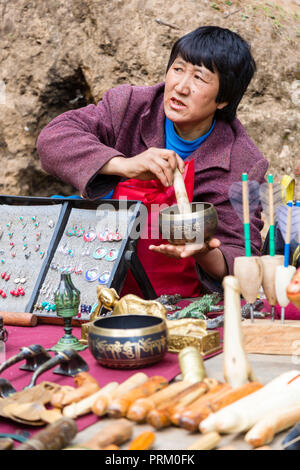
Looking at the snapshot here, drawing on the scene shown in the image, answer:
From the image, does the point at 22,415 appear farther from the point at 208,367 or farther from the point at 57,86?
the point at 57,86

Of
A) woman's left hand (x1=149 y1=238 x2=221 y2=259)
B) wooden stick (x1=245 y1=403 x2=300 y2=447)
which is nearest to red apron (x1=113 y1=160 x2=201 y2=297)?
woman's left hand (x1=149 y1=238 x2=221 y2=259)

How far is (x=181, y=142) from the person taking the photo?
8.63 ft

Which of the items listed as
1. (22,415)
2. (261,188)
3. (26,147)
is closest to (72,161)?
(261,188)

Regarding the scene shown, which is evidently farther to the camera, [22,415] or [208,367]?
[208,367]

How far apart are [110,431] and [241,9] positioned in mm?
4401

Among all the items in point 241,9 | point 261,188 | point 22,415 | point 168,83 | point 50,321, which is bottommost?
point 50,321

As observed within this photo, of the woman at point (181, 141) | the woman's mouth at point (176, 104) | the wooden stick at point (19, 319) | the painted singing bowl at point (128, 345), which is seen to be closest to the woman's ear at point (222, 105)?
the woman at point (181, 141)

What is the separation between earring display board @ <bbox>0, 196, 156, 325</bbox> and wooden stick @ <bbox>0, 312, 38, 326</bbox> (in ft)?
0.16

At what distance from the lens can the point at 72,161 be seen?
2314 millimetres

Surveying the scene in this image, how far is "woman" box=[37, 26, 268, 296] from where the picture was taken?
7.43 ft

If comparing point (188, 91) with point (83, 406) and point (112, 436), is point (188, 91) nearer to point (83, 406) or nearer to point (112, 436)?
point (83, 406)

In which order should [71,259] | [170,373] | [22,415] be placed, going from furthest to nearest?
[71,259]
[170,373]
[22,415]

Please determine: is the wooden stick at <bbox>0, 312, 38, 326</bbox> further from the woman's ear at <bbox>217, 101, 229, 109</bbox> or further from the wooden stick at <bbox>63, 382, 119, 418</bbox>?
the woman's ear at <bbox>217, 101, 229, 109</bbox>

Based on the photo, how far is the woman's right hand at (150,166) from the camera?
2.09m
